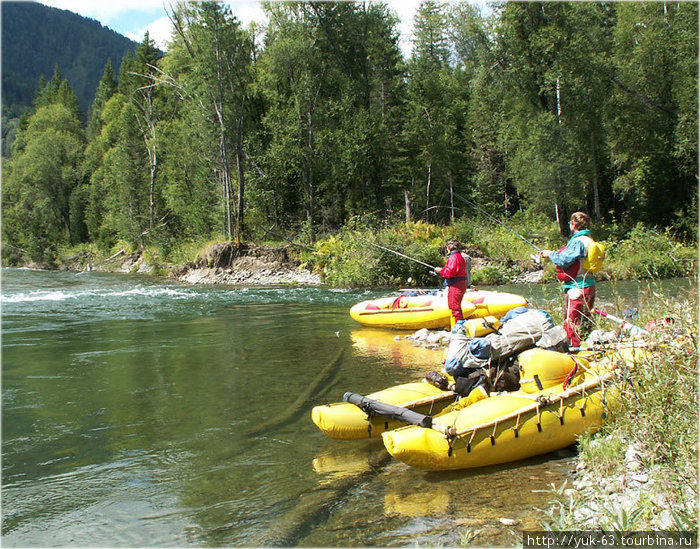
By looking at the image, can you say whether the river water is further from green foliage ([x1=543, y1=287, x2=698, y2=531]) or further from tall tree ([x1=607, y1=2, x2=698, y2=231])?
tall tree ([x1=607, y1=2, x2=698, y2=231])

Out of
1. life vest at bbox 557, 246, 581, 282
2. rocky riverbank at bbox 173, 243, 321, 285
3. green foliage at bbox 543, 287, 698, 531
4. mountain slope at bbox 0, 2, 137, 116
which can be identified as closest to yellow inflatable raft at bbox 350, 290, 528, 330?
life vest at bbox 557, 246, 581, 282

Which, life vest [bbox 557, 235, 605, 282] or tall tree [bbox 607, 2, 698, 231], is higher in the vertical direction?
tall tree [bbox 607, 2, 698, 231]

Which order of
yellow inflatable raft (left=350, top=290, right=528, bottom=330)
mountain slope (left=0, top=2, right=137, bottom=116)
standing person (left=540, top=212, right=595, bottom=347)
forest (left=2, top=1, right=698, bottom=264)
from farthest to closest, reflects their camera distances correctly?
1. mountain slope (left=0, top=2, right=137, bottom=116)
2. forest (left=2, top=1, right=698, bottom=264)
3. yellow inflatable raft (left=350, top=290, right=528, bottom=330)
4. standing person (left=540, top=212, right=595, bottom=347)

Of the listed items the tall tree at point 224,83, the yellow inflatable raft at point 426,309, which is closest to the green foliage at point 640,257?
the yellow inflatable raft at point 426,309

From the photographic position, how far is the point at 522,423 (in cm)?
446

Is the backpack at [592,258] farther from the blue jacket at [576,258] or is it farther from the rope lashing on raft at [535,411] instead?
the rope lashing on raft at [535,411]

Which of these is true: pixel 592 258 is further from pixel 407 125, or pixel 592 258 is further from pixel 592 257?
pixel 407 125

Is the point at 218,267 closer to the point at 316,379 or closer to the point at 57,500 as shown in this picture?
the point at 316,379

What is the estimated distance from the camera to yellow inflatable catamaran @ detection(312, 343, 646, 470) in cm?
430

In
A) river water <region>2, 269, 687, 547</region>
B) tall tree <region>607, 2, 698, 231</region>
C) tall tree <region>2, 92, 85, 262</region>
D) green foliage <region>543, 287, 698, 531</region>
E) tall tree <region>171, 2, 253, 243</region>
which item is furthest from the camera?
tall tree <region>2, 92, 85, 262</region>

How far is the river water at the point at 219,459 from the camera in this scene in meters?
3.77

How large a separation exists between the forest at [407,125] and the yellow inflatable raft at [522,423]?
1769 centimetres

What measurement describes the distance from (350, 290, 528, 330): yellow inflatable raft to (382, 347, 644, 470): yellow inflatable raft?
→ 525 cm

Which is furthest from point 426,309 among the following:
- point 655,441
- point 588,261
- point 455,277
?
point 655,441
